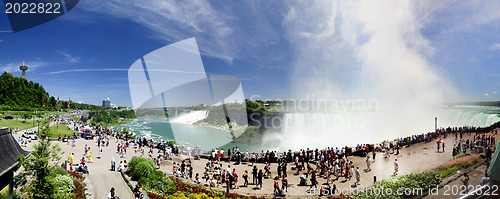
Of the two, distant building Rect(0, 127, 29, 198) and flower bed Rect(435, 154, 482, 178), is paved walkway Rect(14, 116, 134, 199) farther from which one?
flower bed Rect(435, 154, 482, 178)

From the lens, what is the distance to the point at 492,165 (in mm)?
1953

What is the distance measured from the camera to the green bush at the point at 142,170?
14898 millimetres

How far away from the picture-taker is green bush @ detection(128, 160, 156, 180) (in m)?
14.9

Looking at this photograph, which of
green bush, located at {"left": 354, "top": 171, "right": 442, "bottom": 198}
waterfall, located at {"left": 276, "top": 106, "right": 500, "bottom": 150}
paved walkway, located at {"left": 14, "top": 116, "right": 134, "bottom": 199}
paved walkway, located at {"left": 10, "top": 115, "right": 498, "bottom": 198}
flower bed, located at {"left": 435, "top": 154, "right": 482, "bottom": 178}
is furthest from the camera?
waterfall, located at {"left": 276, "top": 106, "right": 500, "bottom": 150}

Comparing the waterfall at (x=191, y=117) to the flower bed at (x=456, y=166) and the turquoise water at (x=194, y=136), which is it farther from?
the flower bed at (x=456, y=166)

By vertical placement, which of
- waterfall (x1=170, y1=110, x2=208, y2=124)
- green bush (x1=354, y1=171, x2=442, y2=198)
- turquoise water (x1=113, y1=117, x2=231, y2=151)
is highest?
green bush (x1=354, y1=171, x2=442, y2=198)

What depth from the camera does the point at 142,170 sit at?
1501 centimetres

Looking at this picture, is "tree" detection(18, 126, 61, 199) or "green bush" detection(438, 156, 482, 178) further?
"green bush" detection(438, 156, 482, 178)

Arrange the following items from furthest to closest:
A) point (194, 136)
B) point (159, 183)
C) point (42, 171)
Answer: point (194, 136) → point (159, 183) → point (42, 171)

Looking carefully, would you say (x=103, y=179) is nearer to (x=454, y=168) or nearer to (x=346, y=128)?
(x=454, y=168)

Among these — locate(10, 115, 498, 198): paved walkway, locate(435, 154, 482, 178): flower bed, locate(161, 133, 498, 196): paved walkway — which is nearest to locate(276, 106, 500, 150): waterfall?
locate(10, 115, 498, 198): paved walkway

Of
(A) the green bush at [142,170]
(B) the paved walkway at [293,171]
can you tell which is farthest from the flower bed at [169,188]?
(B) the paved walkway at [293,171]

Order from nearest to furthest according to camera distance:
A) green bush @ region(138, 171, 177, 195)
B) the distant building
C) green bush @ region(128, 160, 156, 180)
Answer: the distant building → green bush @ region(138, 171, 177, 195) → green bush @ region(128, 160, 156, 180)

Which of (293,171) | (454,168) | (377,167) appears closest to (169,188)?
(293,171)
